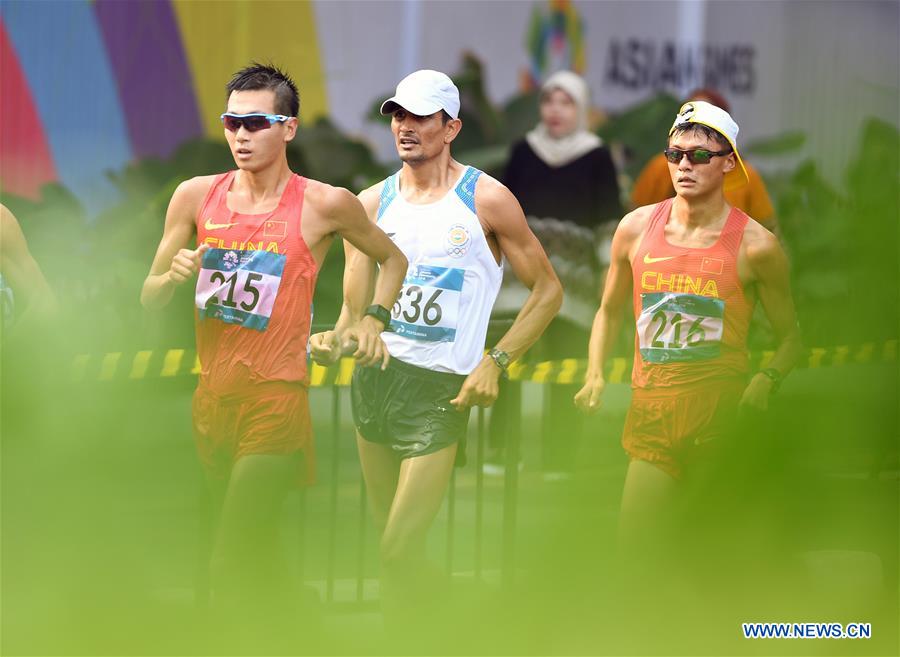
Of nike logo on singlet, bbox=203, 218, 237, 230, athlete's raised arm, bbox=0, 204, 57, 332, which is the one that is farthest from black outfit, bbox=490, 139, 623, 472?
nike logo on singlet, bbox=203, 218, 237, 230

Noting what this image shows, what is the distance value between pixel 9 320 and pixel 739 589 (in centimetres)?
329

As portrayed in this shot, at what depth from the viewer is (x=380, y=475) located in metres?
6.88

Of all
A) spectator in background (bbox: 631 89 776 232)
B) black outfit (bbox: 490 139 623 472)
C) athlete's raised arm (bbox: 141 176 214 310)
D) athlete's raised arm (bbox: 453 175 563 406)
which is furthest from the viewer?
black outfit (bbox: 490 139 623 472)

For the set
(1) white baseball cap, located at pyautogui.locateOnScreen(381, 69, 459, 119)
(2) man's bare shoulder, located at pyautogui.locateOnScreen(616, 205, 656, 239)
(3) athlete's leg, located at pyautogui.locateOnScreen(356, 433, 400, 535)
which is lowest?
(3) athlete's leg, located at pyautogui.locateOnScreen(356, 433, 400, 535)

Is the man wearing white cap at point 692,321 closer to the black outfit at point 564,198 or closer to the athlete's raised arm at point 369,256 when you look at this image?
the athlete's raised arm at point 369,256

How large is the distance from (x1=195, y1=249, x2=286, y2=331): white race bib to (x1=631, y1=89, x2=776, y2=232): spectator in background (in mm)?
2570

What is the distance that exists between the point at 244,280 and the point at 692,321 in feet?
6.03

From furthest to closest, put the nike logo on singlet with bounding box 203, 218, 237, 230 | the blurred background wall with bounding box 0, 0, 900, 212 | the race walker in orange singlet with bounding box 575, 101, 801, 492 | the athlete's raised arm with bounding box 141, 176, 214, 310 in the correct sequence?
the blurred background wall with bounding box 0, 0, 900, 212, the race walker in orange singlet with bounding box 575, 101, 801, 492, the nike logo on singlet with bounding box 203, 218, 237, 230, the athlete's raised arm with bounding box 141, 176, 214, 310

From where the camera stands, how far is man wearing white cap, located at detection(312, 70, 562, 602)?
673 centimetres

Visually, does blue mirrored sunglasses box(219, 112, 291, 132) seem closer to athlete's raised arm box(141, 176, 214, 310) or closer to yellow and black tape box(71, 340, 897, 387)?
athlete's raised arm box(141, 176, 214, 310)

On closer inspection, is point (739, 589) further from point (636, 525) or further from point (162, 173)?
point (162, 173)

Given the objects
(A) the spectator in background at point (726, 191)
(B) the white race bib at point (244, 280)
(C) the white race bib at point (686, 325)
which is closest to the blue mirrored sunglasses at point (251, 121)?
(B) the white race bib at point (244, 280)
